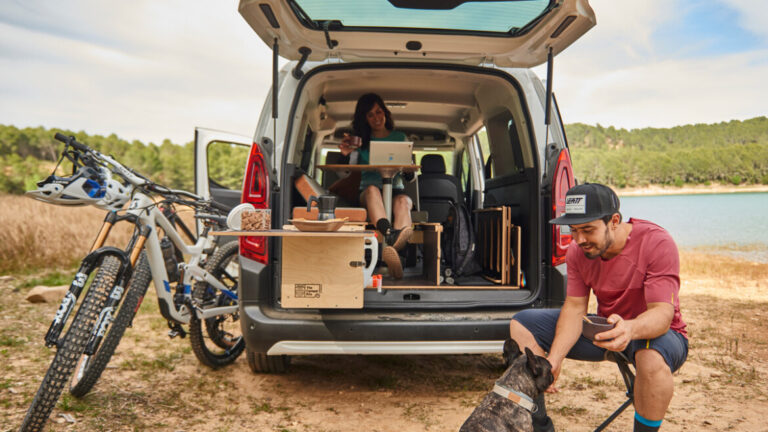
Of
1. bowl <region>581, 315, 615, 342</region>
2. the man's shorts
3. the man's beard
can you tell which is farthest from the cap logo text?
the man's shorts

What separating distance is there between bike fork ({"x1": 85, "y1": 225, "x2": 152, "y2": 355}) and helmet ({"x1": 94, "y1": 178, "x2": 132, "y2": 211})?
19 centimetres

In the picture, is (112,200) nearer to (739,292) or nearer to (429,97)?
(429,97)

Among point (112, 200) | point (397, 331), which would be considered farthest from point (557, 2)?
point (112, 200)

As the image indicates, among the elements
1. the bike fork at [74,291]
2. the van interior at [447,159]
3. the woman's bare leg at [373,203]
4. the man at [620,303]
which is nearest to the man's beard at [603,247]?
the man at [620,303]

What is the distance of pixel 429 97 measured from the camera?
4324mm

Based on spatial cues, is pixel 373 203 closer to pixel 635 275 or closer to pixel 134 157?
pixel 635 275

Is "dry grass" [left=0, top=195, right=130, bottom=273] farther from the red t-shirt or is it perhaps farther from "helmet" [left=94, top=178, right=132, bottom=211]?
the red t-shirt

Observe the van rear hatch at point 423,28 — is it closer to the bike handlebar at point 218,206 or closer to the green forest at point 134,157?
the bike handlebar at point 218,206

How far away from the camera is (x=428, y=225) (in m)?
3.47

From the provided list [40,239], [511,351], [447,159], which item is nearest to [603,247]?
[511,351]

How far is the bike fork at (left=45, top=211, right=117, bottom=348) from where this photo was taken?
2.34 metres

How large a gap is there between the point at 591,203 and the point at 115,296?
2351 millimetres

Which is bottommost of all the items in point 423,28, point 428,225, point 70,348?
point 70,348

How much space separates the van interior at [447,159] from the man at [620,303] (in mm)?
543
